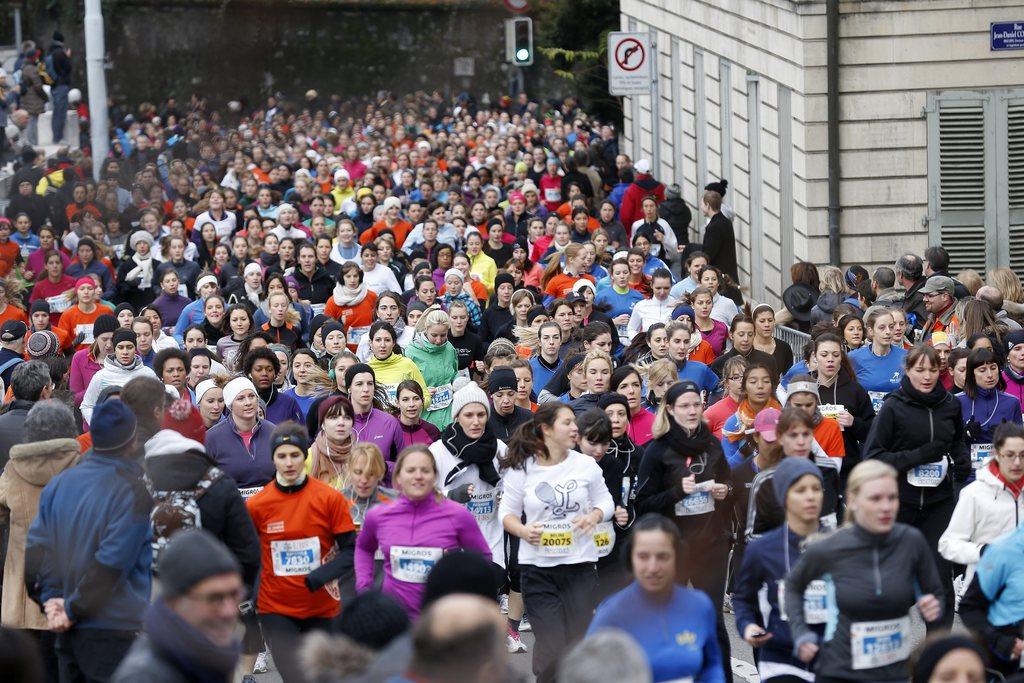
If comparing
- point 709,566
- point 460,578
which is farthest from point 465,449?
point 460,578

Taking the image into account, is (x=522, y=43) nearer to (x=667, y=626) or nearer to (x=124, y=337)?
(x=124, y=337)

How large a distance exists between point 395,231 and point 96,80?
11.0 meters

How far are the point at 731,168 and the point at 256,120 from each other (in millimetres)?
28888

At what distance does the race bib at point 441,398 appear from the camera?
1279 centimetres

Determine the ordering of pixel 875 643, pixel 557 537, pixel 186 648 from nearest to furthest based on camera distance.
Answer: pixel 186 648
pixel 875 643
pixel 557 537

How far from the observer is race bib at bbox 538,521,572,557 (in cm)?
904

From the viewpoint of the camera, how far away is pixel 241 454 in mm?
10031

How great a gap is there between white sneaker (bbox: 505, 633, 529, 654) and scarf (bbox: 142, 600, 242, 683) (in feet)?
17.3

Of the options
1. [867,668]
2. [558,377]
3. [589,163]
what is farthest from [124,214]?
[867,668]

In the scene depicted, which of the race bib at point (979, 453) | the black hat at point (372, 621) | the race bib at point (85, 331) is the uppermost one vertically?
the black hat at point (372, 621)

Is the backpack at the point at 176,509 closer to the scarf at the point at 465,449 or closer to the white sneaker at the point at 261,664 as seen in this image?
the scarf at the point at 465,449

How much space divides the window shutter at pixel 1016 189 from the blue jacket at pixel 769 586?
12.5 metres

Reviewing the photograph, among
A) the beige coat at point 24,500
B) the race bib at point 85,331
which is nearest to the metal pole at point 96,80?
the race bib at point 85,331

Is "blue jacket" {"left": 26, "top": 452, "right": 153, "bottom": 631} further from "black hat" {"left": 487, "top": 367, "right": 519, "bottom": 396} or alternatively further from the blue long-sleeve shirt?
"black hat" {"left": 487, "top": 367, "right": 519, "bottom": 396}
